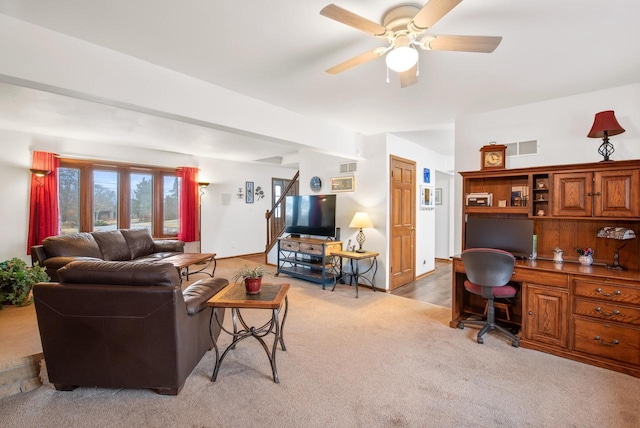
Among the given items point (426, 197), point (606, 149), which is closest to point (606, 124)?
point (606, 149)

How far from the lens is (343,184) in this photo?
518cm

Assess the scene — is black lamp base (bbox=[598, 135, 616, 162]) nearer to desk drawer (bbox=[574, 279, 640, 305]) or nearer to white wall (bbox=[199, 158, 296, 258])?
desk drawer (bbox=[574, 279, 640, 305])

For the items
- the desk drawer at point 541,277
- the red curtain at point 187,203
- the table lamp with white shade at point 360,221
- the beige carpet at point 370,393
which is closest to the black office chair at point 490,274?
the desk drawer at point 541,277

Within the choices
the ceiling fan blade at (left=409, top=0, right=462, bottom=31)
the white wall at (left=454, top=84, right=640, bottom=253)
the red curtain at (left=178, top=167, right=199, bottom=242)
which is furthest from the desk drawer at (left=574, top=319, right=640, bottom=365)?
the red curtain at (left=178, top=167, right=199, bottom=242)

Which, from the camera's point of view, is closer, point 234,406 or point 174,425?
point 174,425

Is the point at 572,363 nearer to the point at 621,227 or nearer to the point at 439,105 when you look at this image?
the point at 621,227

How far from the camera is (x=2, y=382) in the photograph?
2.08 meters

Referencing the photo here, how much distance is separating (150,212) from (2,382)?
15.2 ft

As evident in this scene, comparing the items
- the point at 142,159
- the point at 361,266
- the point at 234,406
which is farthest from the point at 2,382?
the point at 142,159

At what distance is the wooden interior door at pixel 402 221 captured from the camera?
15.6ft

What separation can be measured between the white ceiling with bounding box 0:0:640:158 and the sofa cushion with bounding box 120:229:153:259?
2063 mm

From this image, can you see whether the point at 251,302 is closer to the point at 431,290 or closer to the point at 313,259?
the point at 313,259

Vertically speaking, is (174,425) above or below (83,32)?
below

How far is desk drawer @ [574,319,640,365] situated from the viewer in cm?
234
